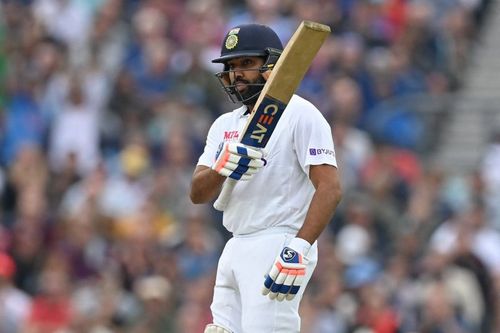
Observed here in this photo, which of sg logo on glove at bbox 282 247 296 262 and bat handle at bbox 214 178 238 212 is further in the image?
bat handle at bbox 214 178 238 212

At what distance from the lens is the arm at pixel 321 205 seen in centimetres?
729

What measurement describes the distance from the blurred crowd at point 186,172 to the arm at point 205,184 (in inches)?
161

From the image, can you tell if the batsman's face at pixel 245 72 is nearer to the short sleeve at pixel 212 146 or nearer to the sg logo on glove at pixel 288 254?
the short sleeve at pixel 212 146

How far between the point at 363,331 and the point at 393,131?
12.9 feet

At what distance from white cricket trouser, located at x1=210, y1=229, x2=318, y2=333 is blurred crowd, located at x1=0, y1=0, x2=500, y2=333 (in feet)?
13.2

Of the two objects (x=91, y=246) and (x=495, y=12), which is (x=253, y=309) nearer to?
(x=91, y=246)

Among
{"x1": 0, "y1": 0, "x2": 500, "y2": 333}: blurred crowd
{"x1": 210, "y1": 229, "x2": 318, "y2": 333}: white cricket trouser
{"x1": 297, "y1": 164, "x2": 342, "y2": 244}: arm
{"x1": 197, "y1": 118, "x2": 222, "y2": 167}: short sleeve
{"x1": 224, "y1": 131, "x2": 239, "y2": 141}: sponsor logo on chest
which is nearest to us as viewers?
{"x1": 297, "y1": 164, "x2": 342, "y2": 244}: arm

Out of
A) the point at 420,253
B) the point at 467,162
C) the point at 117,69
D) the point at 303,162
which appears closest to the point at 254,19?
the point at 117,69

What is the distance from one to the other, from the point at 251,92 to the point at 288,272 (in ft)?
3.15

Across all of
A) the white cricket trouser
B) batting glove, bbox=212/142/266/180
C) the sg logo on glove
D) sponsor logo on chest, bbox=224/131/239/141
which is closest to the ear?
sponsor logo on chest, bbox=224/131/239/141

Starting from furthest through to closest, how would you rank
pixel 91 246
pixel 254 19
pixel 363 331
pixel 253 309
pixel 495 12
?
pixel 495 12 → pixel 254 19 → pixel 91 246 → pixel 363 331 → pixel 253 309

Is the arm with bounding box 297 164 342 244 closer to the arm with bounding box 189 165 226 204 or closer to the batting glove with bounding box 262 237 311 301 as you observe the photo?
the batting glove with bounding box 262 237 311 301

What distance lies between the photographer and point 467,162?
51.0 feet

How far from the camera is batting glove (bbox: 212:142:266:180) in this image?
7.14 metres
